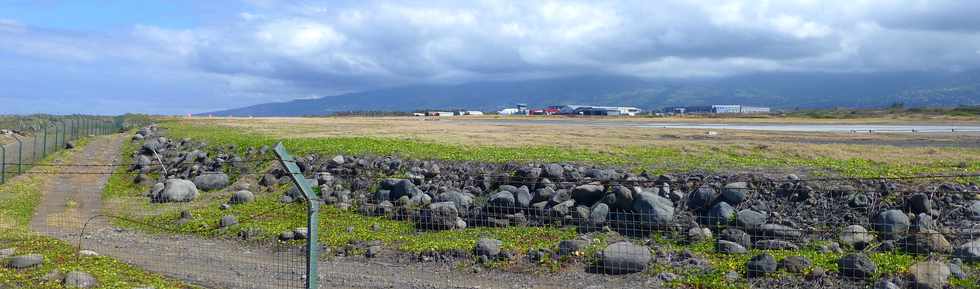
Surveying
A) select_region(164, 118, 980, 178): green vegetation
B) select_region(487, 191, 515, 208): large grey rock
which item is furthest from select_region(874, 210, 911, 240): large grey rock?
select_region(487, 191, 515, 208): large grey rock

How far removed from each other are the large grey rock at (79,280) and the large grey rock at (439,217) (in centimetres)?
579

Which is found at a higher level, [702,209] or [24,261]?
[702,209]

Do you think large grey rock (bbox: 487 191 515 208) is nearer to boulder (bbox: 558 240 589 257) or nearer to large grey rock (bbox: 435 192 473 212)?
large grey rock (bbox: 435 192 473 212)

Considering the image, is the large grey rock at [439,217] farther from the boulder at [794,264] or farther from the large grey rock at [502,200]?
the boulder at [794,264]

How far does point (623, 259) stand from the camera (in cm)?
1112

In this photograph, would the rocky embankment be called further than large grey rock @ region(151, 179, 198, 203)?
No

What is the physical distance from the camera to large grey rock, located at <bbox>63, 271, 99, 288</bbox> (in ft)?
31.9

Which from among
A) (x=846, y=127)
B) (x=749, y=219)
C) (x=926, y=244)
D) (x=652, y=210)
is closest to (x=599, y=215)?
(x=652, y=210)

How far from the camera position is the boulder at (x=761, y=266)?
1053cm

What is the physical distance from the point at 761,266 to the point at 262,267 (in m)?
6.89

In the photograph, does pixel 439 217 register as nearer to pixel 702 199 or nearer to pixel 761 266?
A: pixel 702 199

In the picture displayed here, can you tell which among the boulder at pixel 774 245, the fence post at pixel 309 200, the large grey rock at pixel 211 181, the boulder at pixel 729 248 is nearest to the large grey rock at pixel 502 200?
the boulder at pixel 729 248

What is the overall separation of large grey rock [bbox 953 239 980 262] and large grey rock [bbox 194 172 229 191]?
16.2 m

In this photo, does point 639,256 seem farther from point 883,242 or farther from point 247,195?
point 247,195
